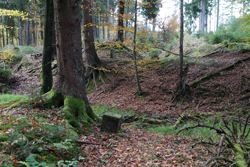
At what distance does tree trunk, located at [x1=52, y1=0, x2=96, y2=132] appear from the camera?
17.5ft

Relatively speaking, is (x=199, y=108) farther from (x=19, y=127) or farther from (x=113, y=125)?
(x=19, y=127)

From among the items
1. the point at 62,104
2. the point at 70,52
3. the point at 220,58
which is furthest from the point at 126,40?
the point at 220,58

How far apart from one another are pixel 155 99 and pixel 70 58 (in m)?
6.59

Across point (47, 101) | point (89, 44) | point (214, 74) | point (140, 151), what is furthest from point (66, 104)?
point (214, 74)

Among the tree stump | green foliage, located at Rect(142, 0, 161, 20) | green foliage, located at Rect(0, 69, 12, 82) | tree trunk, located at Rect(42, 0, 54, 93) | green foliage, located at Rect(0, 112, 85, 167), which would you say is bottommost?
the tree stump

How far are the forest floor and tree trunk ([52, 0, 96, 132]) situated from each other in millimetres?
992

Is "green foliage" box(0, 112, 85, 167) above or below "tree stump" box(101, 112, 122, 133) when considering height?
above

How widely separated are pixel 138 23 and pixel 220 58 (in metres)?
6.78

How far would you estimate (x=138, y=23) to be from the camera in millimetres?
9875

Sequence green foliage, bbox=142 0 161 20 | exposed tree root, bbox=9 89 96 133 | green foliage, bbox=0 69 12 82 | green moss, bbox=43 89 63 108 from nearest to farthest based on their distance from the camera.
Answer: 1. exposed tree root, bbox=9 89 96 133
2. green moss, bbox=43 89 63 108
3. green foliage, bbox=142 0 161 20
4. green foliage, bbox=0 69 12 82

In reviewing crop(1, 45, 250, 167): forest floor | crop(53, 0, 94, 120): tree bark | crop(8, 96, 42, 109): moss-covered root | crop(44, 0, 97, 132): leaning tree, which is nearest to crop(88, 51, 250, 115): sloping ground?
crop(1, 45, 250, 167): forest floor

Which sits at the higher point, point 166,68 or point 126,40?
point 126,40

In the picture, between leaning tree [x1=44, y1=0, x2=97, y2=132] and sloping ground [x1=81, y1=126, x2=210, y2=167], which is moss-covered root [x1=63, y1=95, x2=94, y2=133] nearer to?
leaning tree [x1=44, y1=0, x2=97, y2=132]

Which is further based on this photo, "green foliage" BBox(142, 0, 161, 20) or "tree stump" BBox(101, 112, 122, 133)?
"green foliage" BBox(142, 0, 161, 20)
